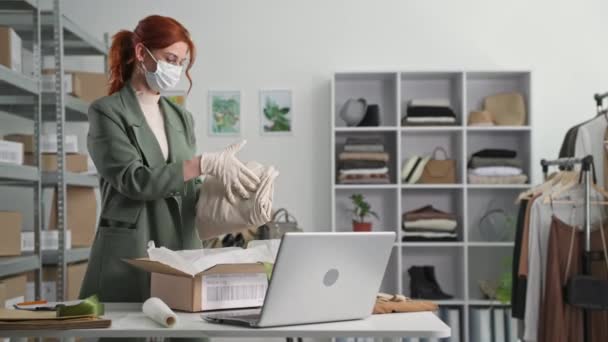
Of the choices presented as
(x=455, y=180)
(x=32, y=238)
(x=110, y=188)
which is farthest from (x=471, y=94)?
(x=110, y=188)

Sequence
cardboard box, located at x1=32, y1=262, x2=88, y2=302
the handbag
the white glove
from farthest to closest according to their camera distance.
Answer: the handbag, cardboard box, located at x1=32, y1=262, x2=88, y2=302, the white glove

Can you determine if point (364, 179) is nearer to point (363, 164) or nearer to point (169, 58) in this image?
point (363, 164)

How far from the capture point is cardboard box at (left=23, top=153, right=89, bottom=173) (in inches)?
165

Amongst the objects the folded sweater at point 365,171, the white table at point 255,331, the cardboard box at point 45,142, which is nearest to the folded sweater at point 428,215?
the folded sweater at point 365,171

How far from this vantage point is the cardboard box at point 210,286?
5.86 ft

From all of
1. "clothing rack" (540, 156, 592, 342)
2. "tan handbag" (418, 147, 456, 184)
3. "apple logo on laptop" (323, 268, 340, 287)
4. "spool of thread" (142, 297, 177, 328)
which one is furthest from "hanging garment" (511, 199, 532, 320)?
"spool of thread" (142, 297, 177, 328)

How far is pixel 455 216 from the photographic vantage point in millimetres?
4969

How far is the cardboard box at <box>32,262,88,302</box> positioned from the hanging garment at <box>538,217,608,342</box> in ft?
7.60

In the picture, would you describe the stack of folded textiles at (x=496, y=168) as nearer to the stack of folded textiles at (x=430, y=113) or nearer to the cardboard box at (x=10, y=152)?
the stack of folded textiles at (x=430, y=113)

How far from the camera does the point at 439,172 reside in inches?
195

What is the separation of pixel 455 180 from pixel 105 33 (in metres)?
2.28

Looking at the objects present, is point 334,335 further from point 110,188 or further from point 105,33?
point 105,33

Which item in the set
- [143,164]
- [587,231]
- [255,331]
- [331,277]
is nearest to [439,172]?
[587,231]

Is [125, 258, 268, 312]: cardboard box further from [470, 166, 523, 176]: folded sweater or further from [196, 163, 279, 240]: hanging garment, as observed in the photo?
[470, 166, 523, 176]: folded sweater
